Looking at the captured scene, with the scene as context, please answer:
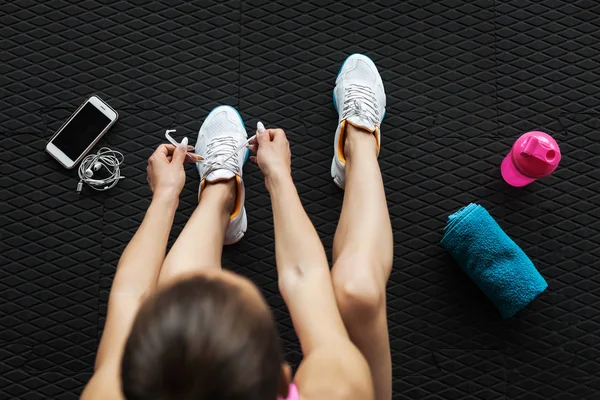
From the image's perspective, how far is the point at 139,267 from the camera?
2.90 feet

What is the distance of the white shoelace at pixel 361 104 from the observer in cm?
108

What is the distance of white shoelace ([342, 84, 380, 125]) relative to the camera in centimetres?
108

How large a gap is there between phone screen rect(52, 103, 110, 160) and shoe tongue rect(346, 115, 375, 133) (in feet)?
1.66

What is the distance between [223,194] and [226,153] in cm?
10

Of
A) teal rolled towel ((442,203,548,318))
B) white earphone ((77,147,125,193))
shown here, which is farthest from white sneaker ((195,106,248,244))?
teal rolled towel ((442,203,548,318))

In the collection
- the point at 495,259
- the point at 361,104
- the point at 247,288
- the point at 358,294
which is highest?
the point at 247,288

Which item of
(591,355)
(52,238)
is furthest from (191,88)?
(591,355)

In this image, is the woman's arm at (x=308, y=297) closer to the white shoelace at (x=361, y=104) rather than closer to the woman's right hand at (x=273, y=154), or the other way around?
the woman's right hand at (x=273, y=154)

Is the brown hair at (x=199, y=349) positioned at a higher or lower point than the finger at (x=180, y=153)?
higher

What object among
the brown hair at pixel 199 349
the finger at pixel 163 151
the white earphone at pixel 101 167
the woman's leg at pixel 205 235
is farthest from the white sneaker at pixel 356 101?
the brown hair at pixel 199 349

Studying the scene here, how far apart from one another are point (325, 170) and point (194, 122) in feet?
0.97

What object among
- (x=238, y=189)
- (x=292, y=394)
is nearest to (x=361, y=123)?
(x=238, y=189)

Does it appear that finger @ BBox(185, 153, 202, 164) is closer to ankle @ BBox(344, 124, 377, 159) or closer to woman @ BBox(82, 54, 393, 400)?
woman @ BBox(82, 54, 393, 400)

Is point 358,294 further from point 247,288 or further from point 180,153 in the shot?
point 180,153
